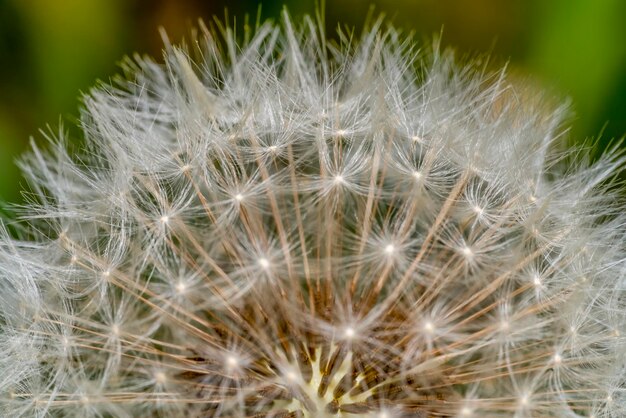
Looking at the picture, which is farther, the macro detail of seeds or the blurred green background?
the blurred green background

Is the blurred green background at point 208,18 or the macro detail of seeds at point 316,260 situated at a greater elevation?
the blurred green background at point 208,18

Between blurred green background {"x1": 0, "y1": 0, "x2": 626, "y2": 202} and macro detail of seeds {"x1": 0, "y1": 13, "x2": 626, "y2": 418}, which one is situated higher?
blurred green background {"x1": 0, "y1": 0, "x2": 626, "y2": 202}

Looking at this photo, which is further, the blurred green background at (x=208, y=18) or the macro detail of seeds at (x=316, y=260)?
the blurred green background at (x=208, y=18)

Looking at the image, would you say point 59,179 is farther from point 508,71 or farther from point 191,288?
point 508,71

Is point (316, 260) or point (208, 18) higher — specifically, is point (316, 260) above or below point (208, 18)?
below
